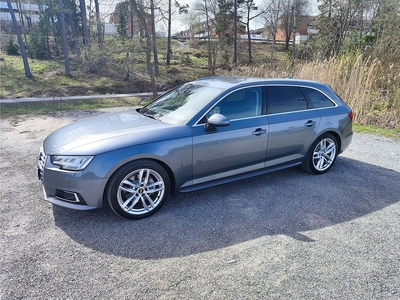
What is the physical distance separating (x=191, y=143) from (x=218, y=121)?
0.42m

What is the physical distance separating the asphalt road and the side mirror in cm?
104

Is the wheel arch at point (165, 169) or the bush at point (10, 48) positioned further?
the bush at point (10, 48)

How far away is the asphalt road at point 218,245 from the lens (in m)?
2.34

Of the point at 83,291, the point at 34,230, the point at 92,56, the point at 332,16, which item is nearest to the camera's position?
the point at 83,291

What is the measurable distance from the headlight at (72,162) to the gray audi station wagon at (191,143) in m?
0.01

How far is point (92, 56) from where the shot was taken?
49.9 ft

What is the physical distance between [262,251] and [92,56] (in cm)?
1517

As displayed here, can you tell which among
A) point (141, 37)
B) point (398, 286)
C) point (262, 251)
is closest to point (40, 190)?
point (262, 251)

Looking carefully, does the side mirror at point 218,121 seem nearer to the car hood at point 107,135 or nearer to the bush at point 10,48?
the car hood at point 107,135

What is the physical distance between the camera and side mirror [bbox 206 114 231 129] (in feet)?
11.3

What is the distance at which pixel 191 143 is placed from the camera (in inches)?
136

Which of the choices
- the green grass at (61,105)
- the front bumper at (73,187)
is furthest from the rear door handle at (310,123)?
the green grass at (61,105)

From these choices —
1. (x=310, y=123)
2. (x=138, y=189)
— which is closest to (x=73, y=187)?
(x=138, y=189)

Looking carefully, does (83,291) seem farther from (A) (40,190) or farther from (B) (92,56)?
(B) (92,56)
